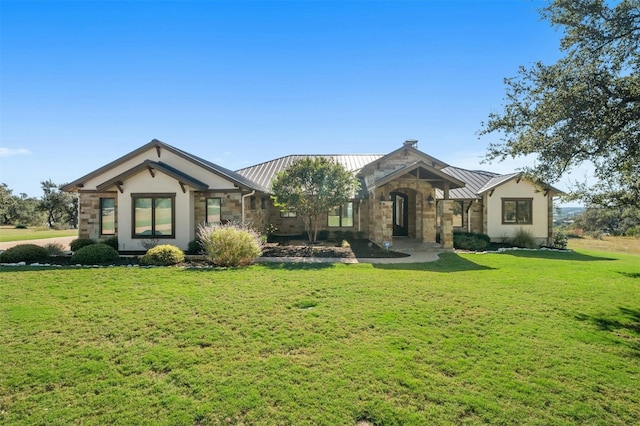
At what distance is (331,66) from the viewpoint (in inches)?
632

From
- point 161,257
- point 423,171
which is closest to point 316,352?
point 161,257

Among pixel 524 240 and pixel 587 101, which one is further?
pixel 524 240

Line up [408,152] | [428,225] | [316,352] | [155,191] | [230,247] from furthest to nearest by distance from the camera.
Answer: [408,152]
[428,225]
[155,191]
[230,247]
[316,352]

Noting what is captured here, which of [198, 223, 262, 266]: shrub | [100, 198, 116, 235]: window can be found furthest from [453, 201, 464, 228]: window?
[100, 198, 116, 235]: window

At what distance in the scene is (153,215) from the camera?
15.4 metres

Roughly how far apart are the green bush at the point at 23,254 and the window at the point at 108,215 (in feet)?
10.5

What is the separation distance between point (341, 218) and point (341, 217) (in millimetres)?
70

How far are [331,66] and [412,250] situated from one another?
34.5 feet

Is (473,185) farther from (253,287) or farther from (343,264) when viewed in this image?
(253,287)

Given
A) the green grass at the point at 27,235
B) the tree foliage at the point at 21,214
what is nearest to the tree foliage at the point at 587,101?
the green grass at the point at 27,235

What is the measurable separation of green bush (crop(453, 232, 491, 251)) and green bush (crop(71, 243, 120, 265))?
17180 millimetres

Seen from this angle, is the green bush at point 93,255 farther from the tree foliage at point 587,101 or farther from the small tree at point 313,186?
the tree foliage at point 587,101

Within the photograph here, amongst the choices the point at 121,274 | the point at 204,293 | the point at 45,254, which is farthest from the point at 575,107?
the point at 45,254

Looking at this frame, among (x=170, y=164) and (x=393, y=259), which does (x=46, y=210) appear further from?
(x=393, y=259)
